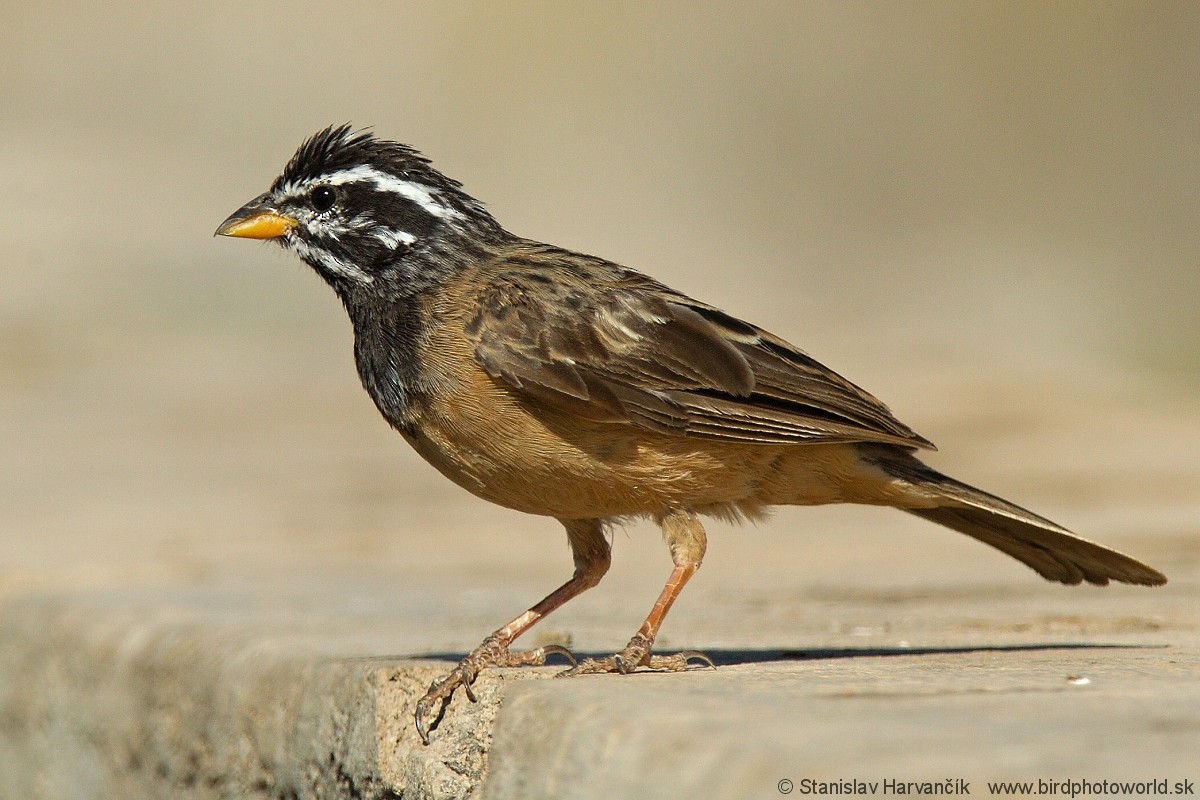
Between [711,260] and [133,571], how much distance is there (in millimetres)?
19540

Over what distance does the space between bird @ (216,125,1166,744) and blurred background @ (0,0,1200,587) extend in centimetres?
412

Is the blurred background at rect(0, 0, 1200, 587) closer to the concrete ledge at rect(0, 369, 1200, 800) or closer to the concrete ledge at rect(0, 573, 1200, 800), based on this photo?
the concrete ledge at rect(0, 369, 1200, 800)

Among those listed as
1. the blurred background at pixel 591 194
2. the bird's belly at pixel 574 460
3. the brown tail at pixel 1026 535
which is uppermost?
the blurred background at pixel 591 194

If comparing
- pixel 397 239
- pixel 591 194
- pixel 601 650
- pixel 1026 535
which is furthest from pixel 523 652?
pixel 591 194

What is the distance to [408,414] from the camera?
5781 mm

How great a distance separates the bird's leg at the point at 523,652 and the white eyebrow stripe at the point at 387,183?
131 cm

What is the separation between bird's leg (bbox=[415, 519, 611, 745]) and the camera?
4.94 m

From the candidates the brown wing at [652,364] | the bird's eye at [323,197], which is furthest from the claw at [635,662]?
the bird's eye at [323,197]

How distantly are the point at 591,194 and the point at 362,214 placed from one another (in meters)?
22.6

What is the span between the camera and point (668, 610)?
18.5ft

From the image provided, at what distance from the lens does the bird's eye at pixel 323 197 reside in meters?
6.53

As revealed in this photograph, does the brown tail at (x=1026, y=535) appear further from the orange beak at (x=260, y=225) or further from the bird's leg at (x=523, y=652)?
the orange beak at (x=260, y=225)

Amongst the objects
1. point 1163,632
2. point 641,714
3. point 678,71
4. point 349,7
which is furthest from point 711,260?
point 641,714

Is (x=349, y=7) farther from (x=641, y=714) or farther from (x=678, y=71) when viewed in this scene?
(x=641, y=714)
